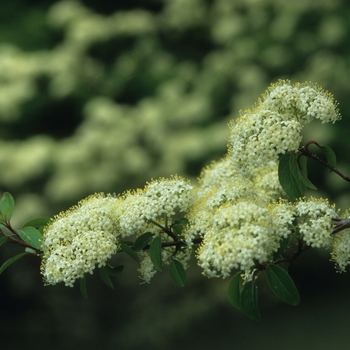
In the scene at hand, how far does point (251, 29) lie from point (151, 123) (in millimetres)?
1383

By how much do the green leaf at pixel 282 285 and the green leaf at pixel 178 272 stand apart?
0.19 meters

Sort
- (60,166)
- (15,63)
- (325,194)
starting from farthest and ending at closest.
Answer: (325,194), (15,63), (60,166)

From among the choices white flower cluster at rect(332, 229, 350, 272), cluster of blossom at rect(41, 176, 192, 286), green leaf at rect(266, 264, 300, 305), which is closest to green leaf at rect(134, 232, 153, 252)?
cluster of blossom at rect(41, 176, 192, 286)

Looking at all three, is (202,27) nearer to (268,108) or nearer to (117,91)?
(117,91)

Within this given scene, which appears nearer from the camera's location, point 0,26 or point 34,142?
point 34,142

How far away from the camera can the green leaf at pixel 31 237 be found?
110 centimetres

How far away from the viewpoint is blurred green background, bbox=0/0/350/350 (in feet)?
13.5

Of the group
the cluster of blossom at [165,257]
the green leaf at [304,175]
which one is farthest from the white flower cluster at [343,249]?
the cluster of blossom at [165,257]

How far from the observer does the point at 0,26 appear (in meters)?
4.99

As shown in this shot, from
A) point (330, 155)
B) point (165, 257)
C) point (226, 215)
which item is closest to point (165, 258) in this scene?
point (165, 257)

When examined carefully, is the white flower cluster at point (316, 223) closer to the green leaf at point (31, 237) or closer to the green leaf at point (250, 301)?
the green leaf at point (250, 301)

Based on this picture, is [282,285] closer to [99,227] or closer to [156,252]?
[156,252]

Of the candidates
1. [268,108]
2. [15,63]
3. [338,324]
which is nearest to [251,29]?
[15,63]

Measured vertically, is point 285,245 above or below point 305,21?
below
